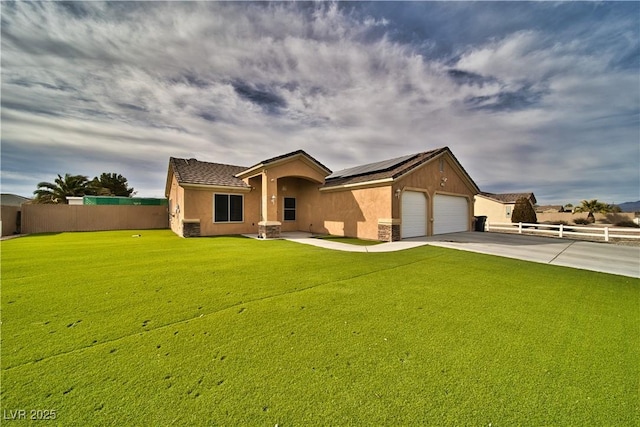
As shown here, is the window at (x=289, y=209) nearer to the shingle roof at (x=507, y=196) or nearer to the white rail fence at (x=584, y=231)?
the white rail fence at (x=584, y=231)

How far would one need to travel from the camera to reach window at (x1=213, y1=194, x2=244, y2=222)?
1517 centimetres

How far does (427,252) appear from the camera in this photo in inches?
371

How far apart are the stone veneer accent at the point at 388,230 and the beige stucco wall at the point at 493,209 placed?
2688 centimetres

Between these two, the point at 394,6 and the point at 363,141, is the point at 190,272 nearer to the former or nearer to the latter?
the point at 394,6

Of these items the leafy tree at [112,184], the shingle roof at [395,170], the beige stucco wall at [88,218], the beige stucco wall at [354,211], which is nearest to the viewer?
the shingle roof at [395,170]

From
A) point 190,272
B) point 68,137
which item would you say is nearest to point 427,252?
point 190,272

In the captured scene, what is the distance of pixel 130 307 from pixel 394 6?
1240cm

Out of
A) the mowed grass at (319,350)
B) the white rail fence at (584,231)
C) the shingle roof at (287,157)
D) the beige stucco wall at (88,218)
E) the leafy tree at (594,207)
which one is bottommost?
the mowed grass at (319,350)

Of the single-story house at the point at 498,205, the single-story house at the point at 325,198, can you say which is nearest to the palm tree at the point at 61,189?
the single-story house at the point at 325,198

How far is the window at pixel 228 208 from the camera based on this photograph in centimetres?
1517

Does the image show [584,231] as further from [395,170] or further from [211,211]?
[211,211]

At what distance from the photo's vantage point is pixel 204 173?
52.6ft

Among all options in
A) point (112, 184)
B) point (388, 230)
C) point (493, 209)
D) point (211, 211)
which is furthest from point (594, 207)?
point (112, 184)

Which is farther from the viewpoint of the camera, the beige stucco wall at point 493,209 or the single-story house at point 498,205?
the beige stucco wall at point 493,209
